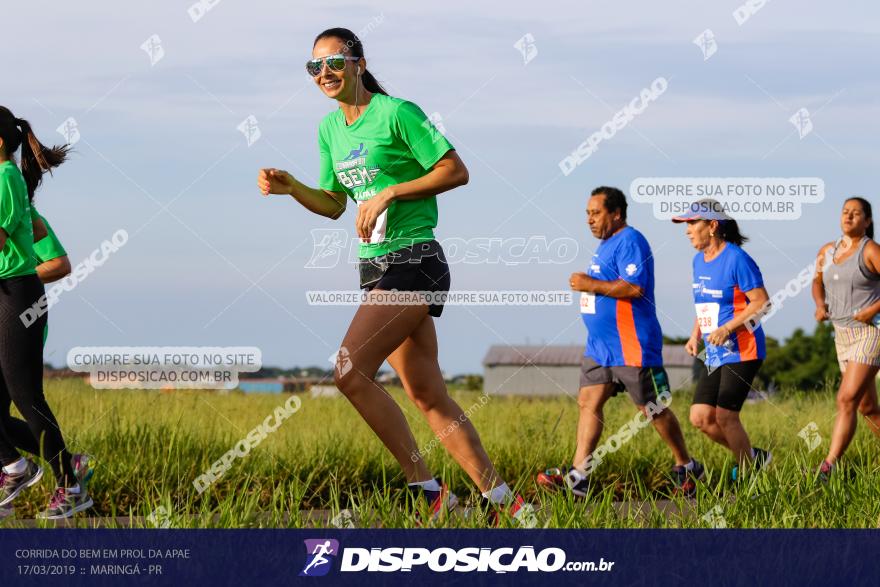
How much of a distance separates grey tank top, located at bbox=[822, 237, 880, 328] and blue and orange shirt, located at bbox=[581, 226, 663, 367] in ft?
4.75

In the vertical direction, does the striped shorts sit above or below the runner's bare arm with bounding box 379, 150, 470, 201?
below

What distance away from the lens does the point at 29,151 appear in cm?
648

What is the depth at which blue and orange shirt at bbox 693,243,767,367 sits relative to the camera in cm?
735

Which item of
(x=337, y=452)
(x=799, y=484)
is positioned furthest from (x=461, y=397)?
(x=799, y=484)

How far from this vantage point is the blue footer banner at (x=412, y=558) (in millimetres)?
4434

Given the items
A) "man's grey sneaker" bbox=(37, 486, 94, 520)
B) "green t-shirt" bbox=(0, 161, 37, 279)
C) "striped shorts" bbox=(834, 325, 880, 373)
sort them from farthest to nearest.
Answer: "striped shorts" bbox=(834, 325, 880, 373), "man's grey sneaker" bbox=(37, 486, 94, 520), "green t-shirt" bbox=(0, 161, 37, 279)

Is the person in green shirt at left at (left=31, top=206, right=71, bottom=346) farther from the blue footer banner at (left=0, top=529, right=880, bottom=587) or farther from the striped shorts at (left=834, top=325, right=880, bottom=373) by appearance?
the striped shorts at (left=834, top=325, right=880, bottom=373)

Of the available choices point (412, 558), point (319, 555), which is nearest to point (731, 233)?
point (412, 558)

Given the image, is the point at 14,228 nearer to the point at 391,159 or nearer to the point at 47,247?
the point at 47,247

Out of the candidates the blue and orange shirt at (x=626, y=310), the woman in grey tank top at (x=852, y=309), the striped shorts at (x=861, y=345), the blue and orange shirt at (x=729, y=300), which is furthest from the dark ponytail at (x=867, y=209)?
the blue and orange shirt at (x=626, y=310)

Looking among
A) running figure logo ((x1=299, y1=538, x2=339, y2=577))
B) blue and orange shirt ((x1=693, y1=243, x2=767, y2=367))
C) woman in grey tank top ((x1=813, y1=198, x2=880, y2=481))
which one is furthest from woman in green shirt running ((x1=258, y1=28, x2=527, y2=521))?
woman in grey tank top ((x1=813, y1=198, x2=880, y2=481))

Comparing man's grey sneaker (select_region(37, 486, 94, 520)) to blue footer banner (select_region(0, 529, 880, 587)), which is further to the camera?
man's grey sneaker (select_region(37, 486, 94, 520))

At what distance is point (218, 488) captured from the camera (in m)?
Answer: 6.88

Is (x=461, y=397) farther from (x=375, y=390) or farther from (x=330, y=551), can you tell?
(x=330, y=551)
